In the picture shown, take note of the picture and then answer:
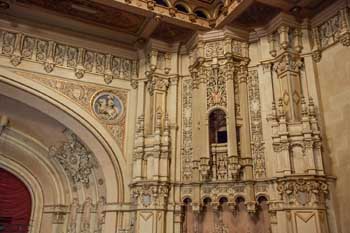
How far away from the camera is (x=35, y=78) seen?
774 cm

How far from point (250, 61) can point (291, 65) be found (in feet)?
3.40

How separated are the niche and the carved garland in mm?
642

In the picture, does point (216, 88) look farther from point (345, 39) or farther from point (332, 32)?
point (345, 39)

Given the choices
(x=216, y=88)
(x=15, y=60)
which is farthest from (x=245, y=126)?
(x=15, y=60)

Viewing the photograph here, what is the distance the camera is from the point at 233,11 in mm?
7551

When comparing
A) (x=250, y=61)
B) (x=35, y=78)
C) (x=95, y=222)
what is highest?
(x=250, y=61)

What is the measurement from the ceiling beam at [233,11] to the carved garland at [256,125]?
50.5 inches

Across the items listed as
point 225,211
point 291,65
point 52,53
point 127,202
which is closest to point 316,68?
point 291,65

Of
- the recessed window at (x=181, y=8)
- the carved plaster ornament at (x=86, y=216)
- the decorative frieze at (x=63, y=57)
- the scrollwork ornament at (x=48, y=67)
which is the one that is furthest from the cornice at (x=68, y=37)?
the carved plaster ornament at (x=86, y=216)

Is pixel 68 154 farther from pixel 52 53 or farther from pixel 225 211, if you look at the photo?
pixel 225 211

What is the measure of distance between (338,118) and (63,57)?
19.9 ft

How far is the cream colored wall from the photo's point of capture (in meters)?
6.34

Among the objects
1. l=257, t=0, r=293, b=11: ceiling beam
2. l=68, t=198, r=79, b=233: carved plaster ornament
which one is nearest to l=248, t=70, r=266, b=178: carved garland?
l=257, t=0, r=293, b=11: ceiling beam

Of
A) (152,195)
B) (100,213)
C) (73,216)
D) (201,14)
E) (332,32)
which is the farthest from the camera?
(73,216)
